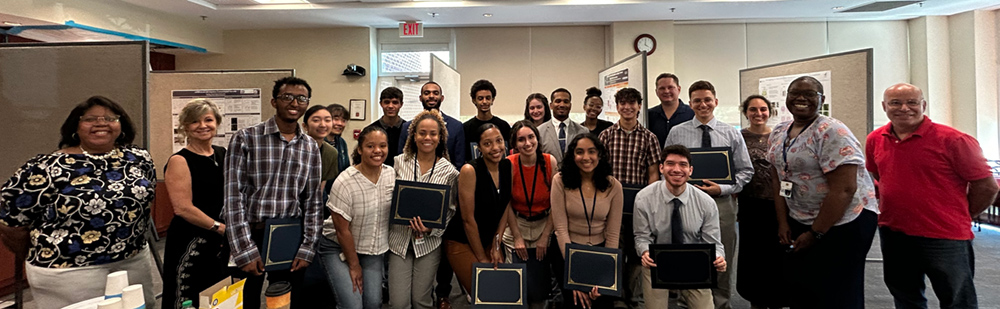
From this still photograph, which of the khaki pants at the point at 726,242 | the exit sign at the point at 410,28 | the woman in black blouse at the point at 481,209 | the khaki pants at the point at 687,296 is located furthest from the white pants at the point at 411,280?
the exit sign at the point at 410,28

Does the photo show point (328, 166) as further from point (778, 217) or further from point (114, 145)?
point (778, 217)

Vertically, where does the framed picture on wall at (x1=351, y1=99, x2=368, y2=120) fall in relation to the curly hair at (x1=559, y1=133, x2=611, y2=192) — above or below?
above

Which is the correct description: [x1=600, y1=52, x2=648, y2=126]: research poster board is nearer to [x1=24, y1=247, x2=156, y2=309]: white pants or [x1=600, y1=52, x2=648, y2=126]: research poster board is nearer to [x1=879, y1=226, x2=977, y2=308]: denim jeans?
[x1=879, y1=226, x2=977, y2=308]: denim jeans

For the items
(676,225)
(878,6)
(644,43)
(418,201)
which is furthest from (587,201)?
(878,6)

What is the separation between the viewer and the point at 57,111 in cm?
278

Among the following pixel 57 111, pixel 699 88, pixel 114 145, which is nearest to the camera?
pixel 114 145

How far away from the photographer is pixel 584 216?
2.62 m

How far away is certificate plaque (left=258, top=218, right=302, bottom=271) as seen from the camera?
7.02ft

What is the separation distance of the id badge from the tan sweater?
2.78 feet

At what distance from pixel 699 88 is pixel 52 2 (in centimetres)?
638

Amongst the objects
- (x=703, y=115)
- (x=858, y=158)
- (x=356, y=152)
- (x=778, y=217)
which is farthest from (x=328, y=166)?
(x=858, y=158)

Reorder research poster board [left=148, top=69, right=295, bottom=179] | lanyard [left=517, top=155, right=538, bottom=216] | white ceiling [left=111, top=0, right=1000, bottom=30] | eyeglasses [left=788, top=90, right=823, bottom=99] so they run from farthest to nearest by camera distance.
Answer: white ceiling [left=111, top=0, right=1000, bottom=30] → research poster board [left=148, top=69, right=295, bottom=179] → lanyard [left=517, top=155, right=538, bottom=216] → eyeglasses [left=788, top=90, right=823, bottom=99]

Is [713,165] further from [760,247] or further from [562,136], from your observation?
[562,136]

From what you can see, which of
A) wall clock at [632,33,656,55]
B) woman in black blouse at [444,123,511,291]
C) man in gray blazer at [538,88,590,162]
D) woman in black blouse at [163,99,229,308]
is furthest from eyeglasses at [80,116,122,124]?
wall clock at [632,33,656,55]
